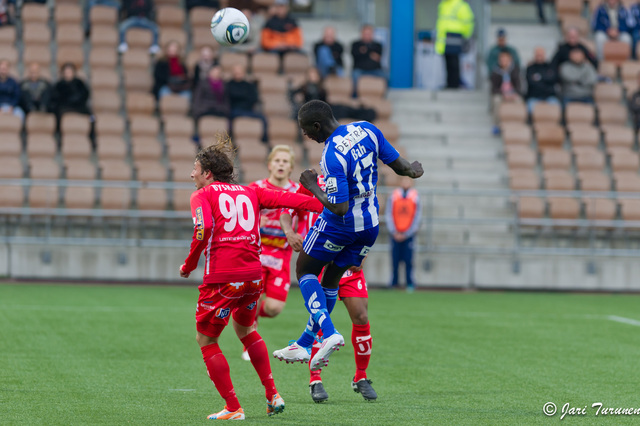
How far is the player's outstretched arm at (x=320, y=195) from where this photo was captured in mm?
6969

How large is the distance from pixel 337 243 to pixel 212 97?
13705mm

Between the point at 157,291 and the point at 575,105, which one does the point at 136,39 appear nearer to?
the point at 157,291

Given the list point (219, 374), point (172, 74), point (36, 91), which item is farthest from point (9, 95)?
point (219, 374)

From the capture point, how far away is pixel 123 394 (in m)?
7.66

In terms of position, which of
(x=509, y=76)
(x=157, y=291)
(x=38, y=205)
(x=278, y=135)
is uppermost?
(x=509, y=76)

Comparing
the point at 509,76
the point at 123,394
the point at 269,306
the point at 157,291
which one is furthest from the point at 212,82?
the point at 123,394

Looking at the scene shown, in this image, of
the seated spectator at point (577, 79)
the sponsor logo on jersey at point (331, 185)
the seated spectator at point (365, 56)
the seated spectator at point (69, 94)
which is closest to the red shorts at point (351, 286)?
the sponsor logo on jersey at point (331, 185)

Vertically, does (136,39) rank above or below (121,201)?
above

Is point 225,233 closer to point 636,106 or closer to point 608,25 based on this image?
point 636,106

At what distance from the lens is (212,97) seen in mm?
20562

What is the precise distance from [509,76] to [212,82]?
679 cm

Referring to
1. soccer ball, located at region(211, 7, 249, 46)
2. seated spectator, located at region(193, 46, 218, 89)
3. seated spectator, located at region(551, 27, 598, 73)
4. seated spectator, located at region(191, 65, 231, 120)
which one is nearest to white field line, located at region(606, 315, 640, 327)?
soccer ball, located at region(211, 7, 249, 46)

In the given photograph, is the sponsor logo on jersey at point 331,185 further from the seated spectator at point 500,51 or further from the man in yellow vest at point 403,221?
the seated spectator at point 500,51

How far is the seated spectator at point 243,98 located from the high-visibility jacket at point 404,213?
375cm
